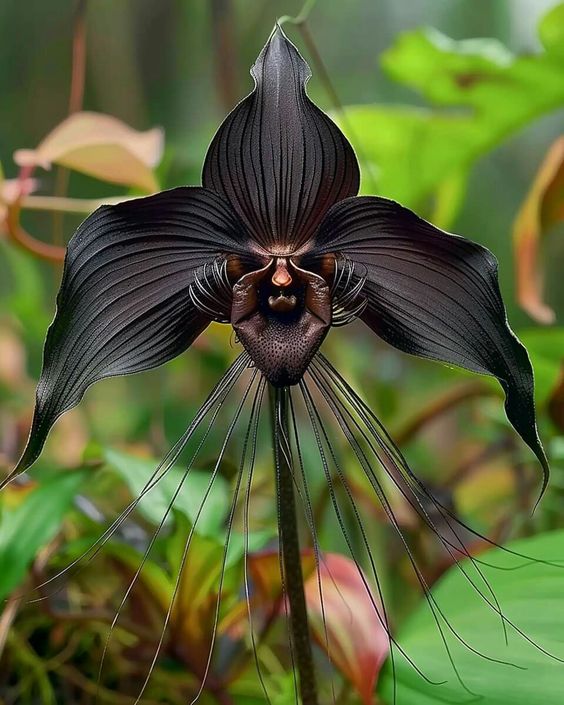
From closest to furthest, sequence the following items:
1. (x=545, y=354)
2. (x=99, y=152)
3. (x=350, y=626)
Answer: (x=350, y=626)
(x=99, y=152)
(x=545, y=354)

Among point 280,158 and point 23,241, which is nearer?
point 280,158

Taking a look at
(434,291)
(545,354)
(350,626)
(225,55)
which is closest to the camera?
(434,291)

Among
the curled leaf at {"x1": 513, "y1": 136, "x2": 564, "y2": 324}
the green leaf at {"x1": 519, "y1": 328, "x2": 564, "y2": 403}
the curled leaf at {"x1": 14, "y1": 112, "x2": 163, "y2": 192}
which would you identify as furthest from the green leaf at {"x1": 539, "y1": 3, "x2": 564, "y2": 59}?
the curled leaf at {"x1": 14, "y1": 112, "x2": 163, "y2": 192}

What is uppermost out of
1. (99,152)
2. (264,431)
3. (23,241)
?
(99,152)

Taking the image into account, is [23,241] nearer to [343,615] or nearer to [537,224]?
[343,615]

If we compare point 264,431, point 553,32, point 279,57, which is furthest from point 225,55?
point 279,57

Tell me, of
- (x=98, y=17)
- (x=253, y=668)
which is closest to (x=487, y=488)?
(x=253, y=668)
